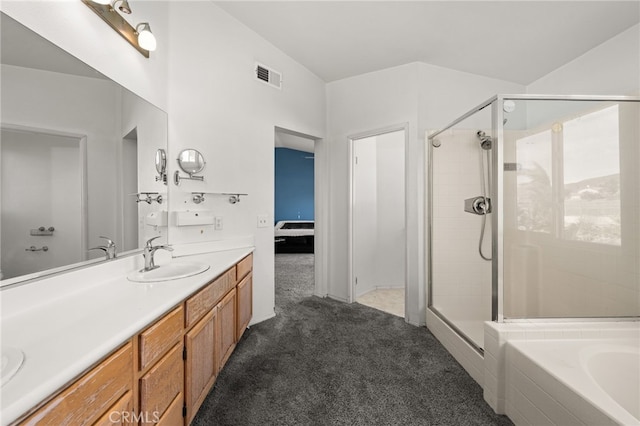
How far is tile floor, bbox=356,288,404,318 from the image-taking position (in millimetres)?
3061

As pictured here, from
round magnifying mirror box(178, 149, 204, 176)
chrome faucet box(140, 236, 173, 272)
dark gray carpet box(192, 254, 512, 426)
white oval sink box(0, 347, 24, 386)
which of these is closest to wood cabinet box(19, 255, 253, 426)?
white oval sink box(0, 347, 24, 386)

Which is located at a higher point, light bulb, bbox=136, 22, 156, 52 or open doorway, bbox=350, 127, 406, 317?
light bulb, bbox=136, 22, 156, 52

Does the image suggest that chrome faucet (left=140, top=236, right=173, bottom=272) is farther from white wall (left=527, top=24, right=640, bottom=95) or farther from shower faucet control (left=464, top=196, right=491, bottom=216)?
white wall (left=527, top=24, right=640, bottom=95)

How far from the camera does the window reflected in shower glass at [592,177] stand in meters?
1.93

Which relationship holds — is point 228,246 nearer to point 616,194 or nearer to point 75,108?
point 75,108

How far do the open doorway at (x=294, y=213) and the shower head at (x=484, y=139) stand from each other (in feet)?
8.72

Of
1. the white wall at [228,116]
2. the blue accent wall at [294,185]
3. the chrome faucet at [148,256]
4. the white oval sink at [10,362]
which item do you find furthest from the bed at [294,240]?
the white oval sink at [10,362]

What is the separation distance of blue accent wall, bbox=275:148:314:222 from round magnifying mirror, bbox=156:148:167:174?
5133 millimetres

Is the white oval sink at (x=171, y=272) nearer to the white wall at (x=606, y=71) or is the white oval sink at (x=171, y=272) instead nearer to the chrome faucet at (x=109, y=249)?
the chrome faucet at (x=109, y=249)

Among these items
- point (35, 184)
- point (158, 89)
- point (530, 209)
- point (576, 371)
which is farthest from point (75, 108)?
point (530, 209)

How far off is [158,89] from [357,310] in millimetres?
2702

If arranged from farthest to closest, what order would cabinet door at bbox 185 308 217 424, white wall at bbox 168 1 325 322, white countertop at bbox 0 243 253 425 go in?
white wall at bbox 168 1 325 322 → cabinet door at bbox 185 308 217 424 → white countertop at bbox 0 243 253 425

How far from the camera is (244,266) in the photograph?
221 centimetres

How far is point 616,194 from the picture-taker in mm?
1927
